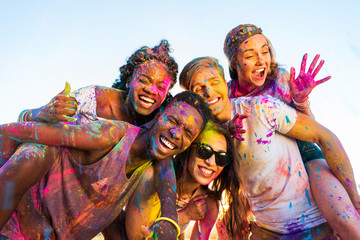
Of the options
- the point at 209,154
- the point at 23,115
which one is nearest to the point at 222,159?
the point at 209,154

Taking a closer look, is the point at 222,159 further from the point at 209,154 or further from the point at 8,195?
the point at 8,195

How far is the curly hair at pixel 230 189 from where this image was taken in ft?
11.6

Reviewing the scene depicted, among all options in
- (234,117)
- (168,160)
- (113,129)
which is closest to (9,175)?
(113,129)

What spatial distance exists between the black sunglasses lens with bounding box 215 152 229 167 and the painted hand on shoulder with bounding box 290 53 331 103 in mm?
905

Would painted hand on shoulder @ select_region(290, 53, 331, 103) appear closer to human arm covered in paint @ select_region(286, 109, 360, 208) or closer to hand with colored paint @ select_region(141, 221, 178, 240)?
human arm covered in paint @ select_region(286, 109, 360, 208)

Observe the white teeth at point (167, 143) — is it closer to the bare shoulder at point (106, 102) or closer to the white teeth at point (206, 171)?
the white teeth at point (206, 171)

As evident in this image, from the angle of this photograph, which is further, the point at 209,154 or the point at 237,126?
the point at 209,154

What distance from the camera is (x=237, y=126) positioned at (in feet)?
10.6

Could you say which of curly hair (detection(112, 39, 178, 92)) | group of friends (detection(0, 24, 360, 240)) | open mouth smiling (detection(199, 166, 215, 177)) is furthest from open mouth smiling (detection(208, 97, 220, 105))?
open mouth smiling (detection(199, 166, 215, 177))

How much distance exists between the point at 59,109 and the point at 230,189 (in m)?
2.05

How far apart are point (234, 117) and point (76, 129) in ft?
4.71

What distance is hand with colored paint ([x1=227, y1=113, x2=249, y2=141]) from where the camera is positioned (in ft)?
10.6

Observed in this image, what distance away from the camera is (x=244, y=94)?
408cm

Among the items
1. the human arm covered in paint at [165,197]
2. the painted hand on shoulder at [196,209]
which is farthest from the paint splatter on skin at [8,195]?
the painted hand on shoulder at [196,209]
